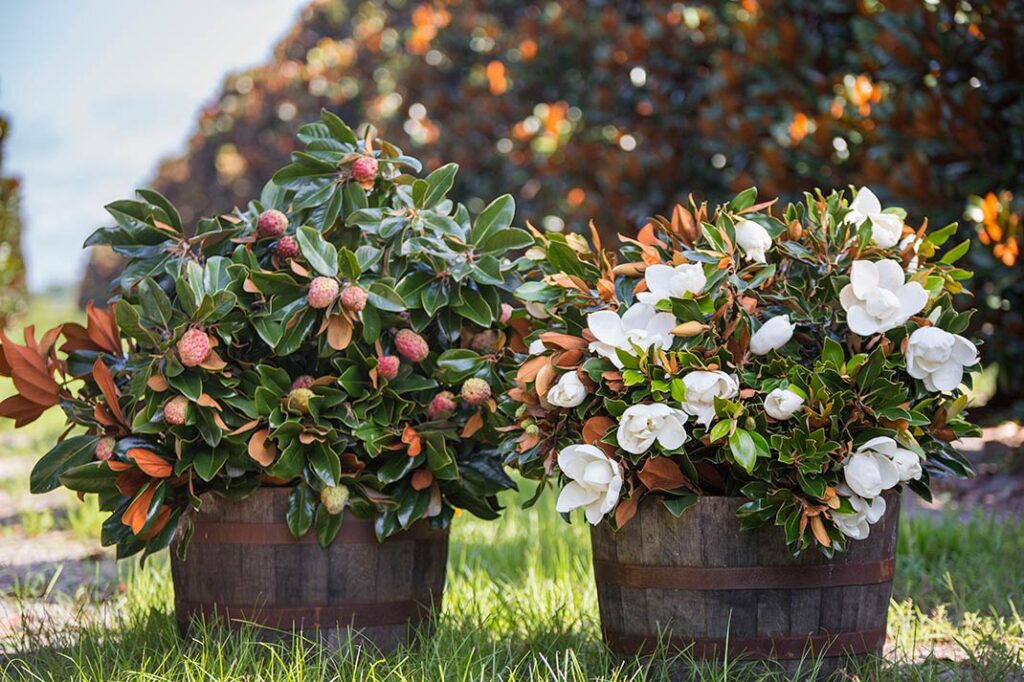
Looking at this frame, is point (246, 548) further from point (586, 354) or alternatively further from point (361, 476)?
point (586, 354)

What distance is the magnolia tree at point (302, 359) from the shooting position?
2.01m

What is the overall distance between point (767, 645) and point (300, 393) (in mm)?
1011

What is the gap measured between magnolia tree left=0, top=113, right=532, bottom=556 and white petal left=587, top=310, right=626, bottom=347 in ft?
1.04

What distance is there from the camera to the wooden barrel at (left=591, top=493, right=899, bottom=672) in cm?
183

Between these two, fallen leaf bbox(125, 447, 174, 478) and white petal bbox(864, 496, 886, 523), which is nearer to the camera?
white petal bbox(864, 496, 886, 523)

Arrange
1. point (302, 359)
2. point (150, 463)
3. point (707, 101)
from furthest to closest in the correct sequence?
point (707, 101) < point (302, 359) < point (150, 463)

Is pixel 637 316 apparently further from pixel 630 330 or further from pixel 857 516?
pixel 857 516

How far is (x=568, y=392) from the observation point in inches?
73.2

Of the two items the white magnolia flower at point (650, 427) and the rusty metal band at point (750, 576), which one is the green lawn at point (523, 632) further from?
the white magnolia flower at point (650, 427)

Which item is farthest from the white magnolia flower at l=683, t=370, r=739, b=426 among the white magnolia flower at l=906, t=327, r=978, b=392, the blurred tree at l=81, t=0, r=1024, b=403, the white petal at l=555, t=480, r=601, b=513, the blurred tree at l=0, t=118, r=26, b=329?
the blurred tree at l=0, t=118, r=26, b=329

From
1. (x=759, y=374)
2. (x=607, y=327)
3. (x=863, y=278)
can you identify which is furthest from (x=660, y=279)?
(x=863, y=278)

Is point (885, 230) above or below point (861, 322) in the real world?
above

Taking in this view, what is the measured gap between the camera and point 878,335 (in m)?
1.92

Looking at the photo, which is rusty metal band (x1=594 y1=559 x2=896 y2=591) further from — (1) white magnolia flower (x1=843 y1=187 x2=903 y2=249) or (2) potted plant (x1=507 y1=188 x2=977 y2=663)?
(1) white magnolia flower (x1=843 y1=187 x2=903 y2=249)
